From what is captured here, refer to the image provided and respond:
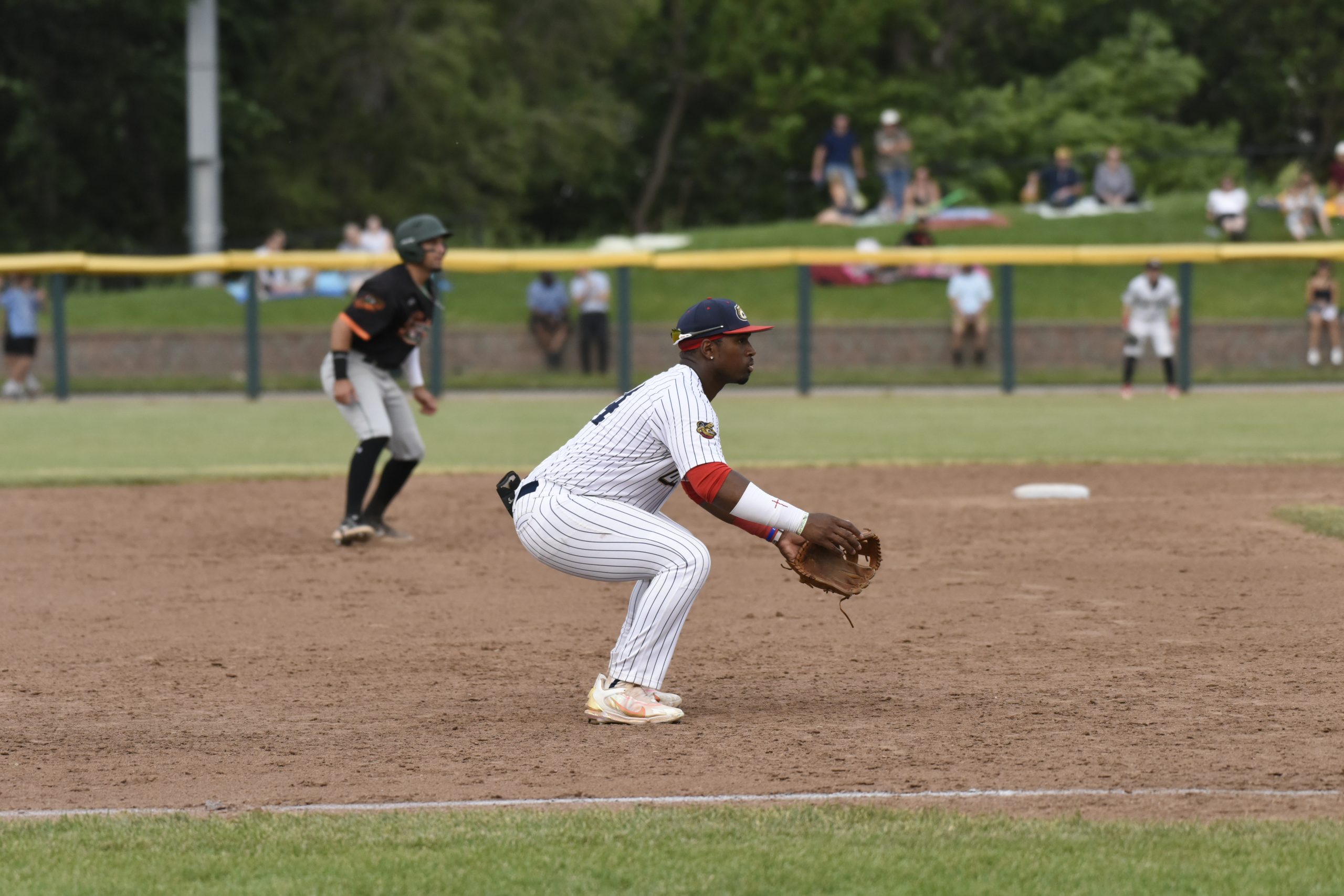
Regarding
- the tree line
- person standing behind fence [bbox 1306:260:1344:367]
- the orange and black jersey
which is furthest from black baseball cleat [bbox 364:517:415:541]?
the tree line

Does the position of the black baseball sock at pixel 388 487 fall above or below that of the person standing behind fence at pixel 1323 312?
below

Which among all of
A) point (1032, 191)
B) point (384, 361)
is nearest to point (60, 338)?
point (384, 361)

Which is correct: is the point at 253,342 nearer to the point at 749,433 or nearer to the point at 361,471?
the point at 749,433

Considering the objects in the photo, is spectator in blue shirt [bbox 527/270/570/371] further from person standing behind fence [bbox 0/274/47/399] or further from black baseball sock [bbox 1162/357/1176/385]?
black baseball sock [bbox 1162/357/1176/385]

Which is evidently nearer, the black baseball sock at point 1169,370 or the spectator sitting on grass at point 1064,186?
the black baseball sock at point 1169,370

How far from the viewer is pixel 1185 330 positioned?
22641 mm

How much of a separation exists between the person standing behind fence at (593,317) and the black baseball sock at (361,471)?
45.8 feet

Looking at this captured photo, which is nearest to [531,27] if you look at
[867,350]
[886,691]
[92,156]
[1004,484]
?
[92,156]

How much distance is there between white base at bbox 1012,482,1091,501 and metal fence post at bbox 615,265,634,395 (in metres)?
10.3

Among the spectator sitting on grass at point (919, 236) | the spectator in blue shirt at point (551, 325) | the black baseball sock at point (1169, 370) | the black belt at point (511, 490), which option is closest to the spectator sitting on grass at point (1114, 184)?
the spectator sitting on grass at point (919, 236)

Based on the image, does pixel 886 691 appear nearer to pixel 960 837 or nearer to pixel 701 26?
pixel 960 837

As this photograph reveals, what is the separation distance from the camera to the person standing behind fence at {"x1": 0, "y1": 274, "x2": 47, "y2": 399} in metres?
23.2

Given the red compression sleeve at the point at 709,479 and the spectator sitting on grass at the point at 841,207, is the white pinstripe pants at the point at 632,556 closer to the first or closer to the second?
the red compression sleeve at the point at 709,479

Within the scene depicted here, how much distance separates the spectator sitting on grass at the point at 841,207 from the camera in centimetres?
2930
